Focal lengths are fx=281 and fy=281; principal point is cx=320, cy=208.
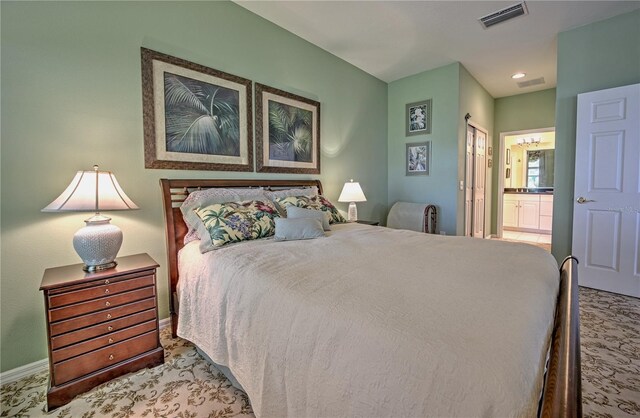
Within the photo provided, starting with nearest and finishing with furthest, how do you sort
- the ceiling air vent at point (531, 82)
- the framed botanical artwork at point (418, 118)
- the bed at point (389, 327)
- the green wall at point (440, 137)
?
the bed at point (389, 327) < the green wall at point (440, 137) < the framed botanical artwork at point (418, 118) < the ceiling air vent at point (531, 82)

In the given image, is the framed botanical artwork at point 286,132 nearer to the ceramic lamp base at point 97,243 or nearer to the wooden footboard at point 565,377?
the ceramic lamp base at point 97,243

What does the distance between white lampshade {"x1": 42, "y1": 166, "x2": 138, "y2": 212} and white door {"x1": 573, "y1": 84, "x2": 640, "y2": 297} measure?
168 inches

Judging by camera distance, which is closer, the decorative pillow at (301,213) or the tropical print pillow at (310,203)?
the decorative pillow at (301,213)

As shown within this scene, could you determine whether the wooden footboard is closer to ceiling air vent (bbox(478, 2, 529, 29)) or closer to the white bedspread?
the white bedspread

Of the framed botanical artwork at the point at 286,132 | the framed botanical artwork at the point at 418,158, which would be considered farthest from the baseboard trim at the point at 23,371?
the framed botanical artwork at the point at 418,158

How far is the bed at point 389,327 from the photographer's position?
67 centimetres

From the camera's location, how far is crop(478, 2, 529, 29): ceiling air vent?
9.09 ft

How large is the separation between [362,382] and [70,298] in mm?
1621

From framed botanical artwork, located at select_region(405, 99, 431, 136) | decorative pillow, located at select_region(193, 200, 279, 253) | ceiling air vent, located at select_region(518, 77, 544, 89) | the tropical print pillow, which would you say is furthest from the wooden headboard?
ceiling air vent, located at select_region(518, 77, 544, 89)

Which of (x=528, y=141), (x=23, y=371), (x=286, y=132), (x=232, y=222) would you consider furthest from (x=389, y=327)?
(x=528, y=141)

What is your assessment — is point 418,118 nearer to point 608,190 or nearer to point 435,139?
point 435,139

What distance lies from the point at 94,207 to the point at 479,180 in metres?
5.51

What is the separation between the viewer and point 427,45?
3.45 metres

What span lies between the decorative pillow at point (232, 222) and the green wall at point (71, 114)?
1.71ft
